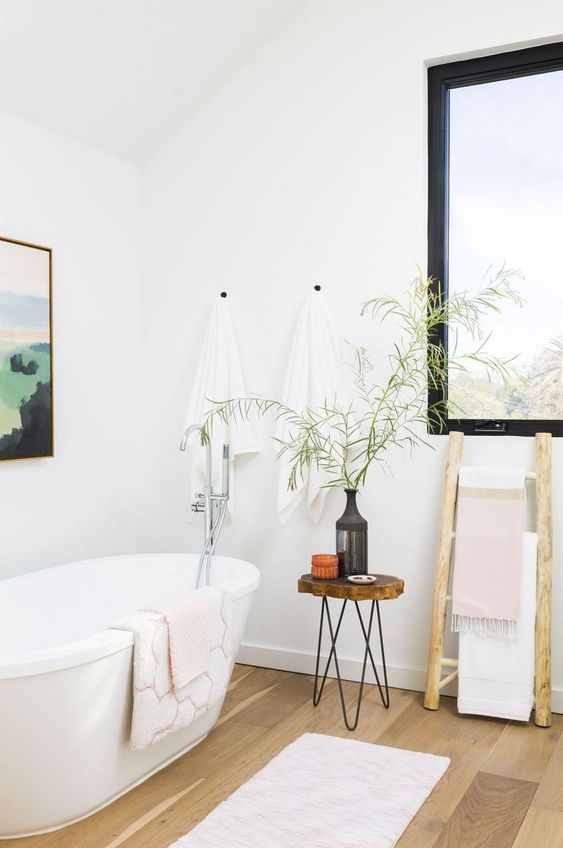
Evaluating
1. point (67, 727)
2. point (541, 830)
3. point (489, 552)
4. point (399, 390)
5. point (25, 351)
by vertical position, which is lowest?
point (541, 830)

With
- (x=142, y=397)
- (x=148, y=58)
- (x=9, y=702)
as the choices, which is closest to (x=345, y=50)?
(x=148, y=58)

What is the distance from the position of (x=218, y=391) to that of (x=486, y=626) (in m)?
1.59

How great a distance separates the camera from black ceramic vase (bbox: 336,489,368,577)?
3434mm

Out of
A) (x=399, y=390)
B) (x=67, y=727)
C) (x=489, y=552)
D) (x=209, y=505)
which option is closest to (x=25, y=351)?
(x=209, y=505)

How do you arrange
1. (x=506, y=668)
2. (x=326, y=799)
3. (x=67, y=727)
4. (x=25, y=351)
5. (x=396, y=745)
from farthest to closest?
(x=25, y=351) → (x=506, y=668) → (x=396, y=745) → (x=326, y=799) → (x=67, y=727)

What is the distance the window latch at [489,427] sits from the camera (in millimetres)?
3572

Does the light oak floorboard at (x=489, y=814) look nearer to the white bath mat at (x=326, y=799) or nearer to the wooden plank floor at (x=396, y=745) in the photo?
the wooden plank floor at (x=396, y=745)

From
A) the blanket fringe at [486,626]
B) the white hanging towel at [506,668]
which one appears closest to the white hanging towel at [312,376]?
the blanket fringe at [486,626]

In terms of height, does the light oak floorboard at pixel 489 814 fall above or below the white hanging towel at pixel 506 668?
below

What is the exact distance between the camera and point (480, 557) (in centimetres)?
342

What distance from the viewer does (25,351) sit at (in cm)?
353

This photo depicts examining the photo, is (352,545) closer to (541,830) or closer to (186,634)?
(186,634)

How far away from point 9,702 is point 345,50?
305 cm

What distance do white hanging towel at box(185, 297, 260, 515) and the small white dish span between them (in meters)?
0.86
